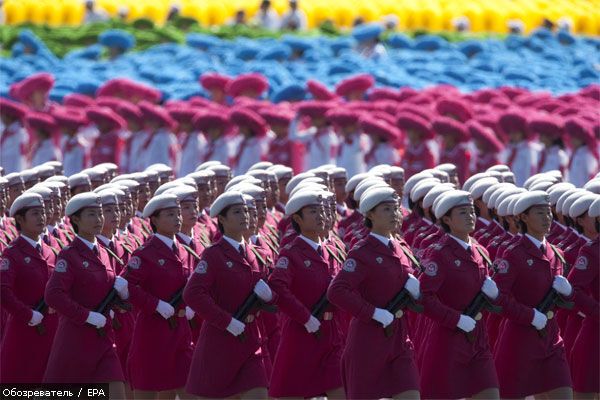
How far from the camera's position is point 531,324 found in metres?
10.9

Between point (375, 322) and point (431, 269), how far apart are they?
51 centimetres

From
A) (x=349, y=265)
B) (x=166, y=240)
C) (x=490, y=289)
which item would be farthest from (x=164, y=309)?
(x=490, y=289)

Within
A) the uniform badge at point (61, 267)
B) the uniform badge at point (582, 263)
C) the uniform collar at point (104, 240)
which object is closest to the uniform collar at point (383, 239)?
the uniform badge at point (582, 263)

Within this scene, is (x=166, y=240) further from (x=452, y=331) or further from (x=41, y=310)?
(x=452, y=331)

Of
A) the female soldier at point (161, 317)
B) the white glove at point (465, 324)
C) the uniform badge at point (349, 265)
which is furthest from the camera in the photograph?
the female soldier at point (161, 317)

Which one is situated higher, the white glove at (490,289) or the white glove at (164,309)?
the white glove at (490,289)

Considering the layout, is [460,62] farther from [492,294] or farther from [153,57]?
[492,294]

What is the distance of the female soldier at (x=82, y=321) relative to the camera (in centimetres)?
1068

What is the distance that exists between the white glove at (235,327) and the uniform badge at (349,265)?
2.18 feet

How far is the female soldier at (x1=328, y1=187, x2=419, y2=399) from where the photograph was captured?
34.0 ft

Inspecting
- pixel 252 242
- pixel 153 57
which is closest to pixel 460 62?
pixel 153 57

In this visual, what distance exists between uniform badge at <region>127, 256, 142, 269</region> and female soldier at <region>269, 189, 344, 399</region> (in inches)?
34.5

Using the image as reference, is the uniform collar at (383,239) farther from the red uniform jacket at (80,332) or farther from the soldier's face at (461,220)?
the red uniform jacket at (80,332)

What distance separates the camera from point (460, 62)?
29375 millimetres
